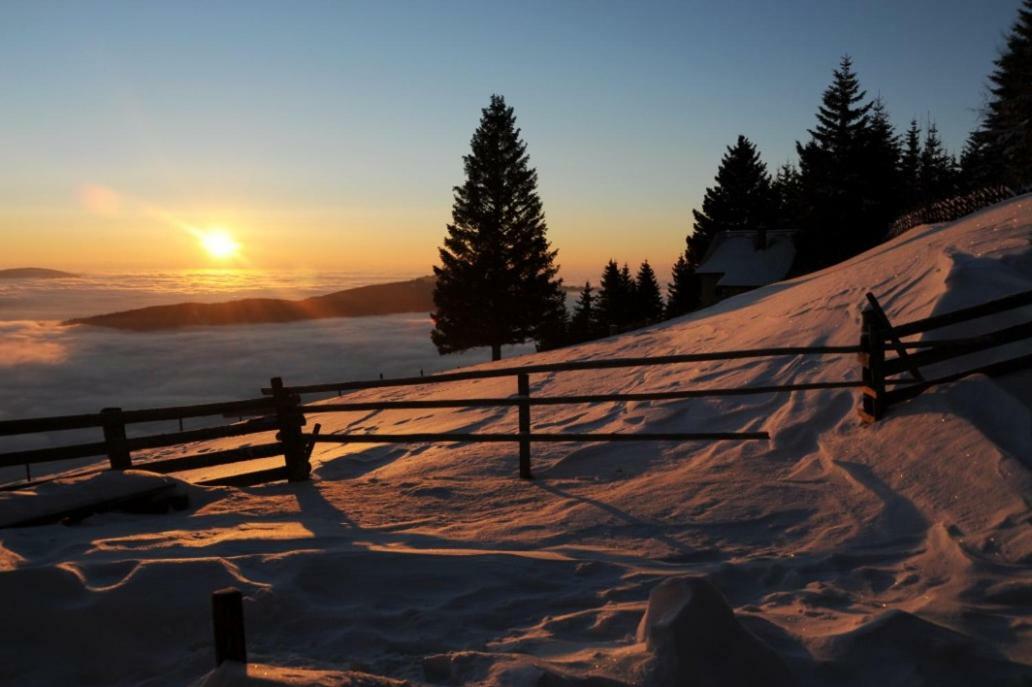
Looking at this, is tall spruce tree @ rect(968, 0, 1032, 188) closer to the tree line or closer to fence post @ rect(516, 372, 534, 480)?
the tree line

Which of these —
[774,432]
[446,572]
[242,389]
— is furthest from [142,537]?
[242,389]

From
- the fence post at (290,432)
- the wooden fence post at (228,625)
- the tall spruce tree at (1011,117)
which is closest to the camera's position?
the wooden fence post at (228,625)

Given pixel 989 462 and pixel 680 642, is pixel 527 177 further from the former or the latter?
pixel 680 642

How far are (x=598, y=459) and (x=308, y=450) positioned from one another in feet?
12.9

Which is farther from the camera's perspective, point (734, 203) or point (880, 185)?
point (734, 203)

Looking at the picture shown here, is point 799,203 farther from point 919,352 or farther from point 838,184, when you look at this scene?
point 919,352

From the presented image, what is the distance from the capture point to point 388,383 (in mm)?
9633

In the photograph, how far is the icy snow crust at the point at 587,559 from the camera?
13.1 feet

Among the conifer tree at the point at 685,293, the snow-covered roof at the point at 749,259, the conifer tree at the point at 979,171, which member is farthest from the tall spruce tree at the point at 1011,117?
the conifer tree at the point at 685,293

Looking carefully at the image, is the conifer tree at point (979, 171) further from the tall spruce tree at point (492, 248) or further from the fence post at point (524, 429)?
the fence post at point (524, 429)

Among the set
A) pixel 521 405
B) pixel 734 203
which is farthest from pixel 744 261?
pixel 521 405

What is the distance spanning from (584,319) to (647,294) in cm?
1166

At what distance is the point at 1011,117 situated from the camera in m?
40.4

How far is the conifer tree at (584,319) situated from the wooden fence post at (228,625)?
70.6 meters
